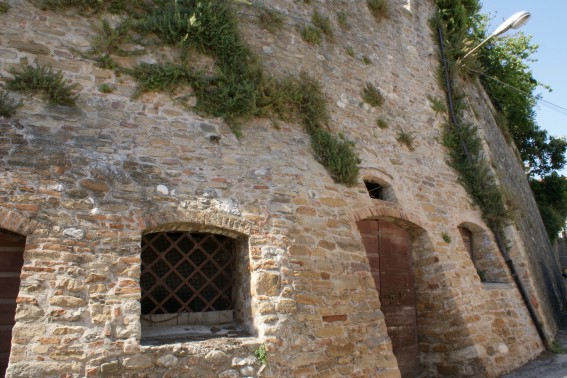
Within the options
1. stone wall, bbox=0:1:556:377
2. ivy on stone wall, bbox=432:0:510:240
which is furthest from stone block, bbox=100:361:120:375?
ivy on stone wall, bbox=432:0:510:240

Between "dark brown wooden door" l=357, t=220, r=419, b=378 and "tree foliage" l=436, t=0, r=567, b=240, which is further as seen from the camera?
"tree foliage" l=436, t=0, r=567, b=240

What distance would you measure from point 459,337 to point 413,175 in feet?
8.17

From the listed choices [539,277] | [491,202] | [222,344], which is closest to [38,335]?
[222,344]

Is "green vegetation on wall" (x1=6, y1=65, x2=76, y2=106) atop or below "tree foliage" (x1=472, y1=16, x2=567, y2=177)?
below

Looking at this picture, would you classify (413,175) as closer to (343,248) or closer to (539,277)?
(343,248)

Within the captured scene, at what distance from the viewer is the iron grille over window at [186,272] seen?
5.04m

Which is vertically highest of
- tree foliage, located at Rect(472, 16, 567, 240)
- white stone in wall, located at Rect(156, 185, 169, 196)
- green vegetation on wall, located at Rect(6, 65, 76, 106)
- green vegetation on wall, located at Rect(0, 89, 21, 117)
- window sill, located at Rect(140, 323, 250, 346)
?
tree foliage, located at Rect(472, 16, 567, 240)

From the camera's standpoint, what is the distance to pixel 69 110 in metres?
5.02

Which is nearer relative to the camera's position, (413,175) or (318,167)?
(318,167)

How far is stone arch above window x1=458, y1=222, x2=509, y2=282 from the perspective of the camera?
823 cm

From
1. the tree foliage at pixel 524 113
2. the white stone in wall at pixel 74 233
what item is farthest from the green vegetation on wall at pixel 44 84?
the tree foliage at pixel 524 113

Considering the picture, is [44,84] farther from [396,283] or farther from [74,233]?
[396,283]

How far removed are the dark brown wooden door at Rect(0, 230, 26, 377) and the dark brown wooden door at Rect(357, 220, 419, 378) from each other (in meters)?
4.17

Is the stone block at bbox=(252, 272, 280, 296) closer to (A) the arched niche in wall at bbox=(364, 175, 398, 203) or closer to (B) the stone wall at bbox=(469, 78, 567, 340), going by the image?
(A) the arched niche in wall at bbox=(364, 175, 398, 203)
